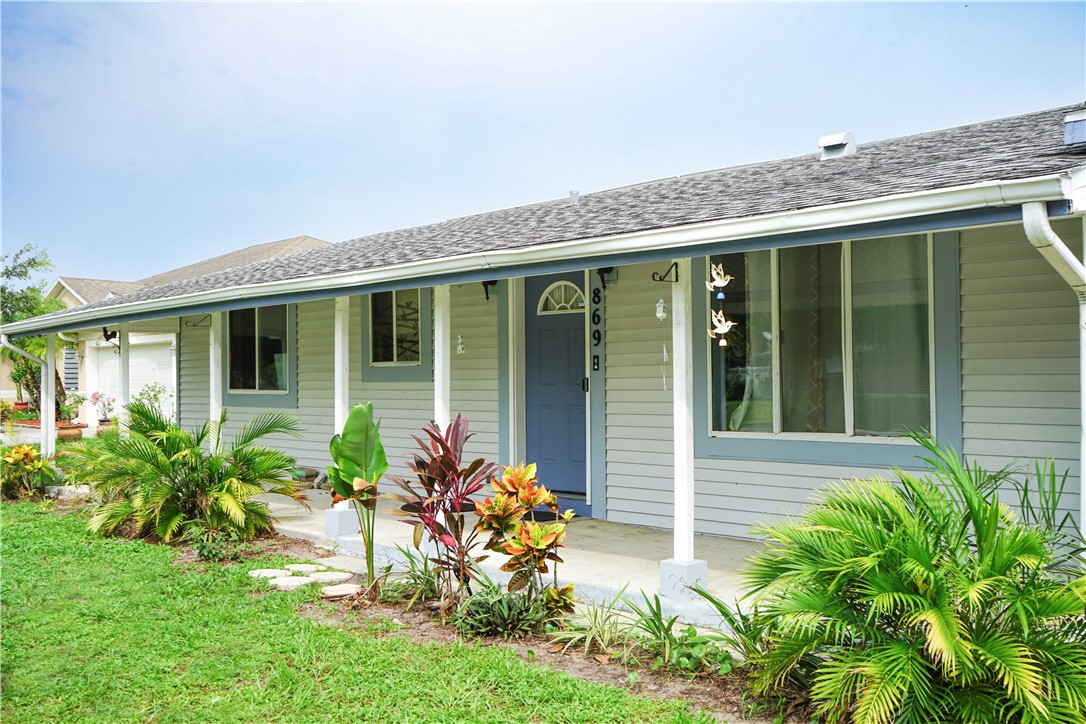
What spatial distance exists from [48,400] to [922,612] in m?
13.4

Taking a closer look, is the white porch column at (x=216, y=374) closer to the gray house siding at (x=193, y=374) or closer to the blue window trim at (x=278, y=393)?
the blue window trim at (x=278, y=393)

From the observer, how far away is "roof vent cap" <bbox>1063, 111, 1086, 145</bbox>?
4.51 m

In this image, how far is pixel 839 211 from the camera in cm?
453

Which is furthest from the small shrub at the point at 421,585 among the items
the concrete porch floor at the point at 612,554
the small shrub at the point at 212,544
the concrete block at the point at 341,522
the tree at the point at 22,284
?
the tree at the point at 22,284

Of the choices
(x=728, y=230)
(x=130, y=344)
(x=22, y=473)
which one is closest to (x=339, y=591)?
(x=728, y=230)

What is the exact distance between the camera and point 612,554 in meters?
6.79

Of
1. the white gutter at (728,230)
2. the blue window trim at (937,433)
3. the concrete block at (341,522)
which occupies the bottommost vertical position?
the concrete block at (341,522)

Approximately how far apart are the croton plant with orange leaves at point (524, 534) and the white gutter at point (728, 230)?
1.66 m

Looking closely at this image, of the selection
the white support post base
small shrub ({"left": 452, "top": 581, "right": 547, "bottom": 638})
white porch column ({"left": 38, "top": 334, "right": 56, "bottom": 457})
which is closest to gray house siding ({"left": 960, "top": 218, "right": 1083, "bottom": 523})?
small shrub ({"left": 452, "top": 581, "right": 547, "bottom": 638})

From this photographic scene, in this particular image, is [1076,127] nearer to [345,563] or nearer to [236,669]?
[236,669]

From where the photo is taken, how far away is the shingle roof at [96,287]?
91.3 ft

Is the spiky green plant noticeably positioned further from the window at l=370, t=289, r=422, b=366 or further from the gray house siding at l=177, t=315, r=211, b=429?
the gray house siding at l=177, t=315, r=211, b=429

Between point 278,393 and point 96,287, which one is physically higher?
point 96,287

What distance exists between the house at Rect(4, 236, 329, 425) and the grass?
14256mm
